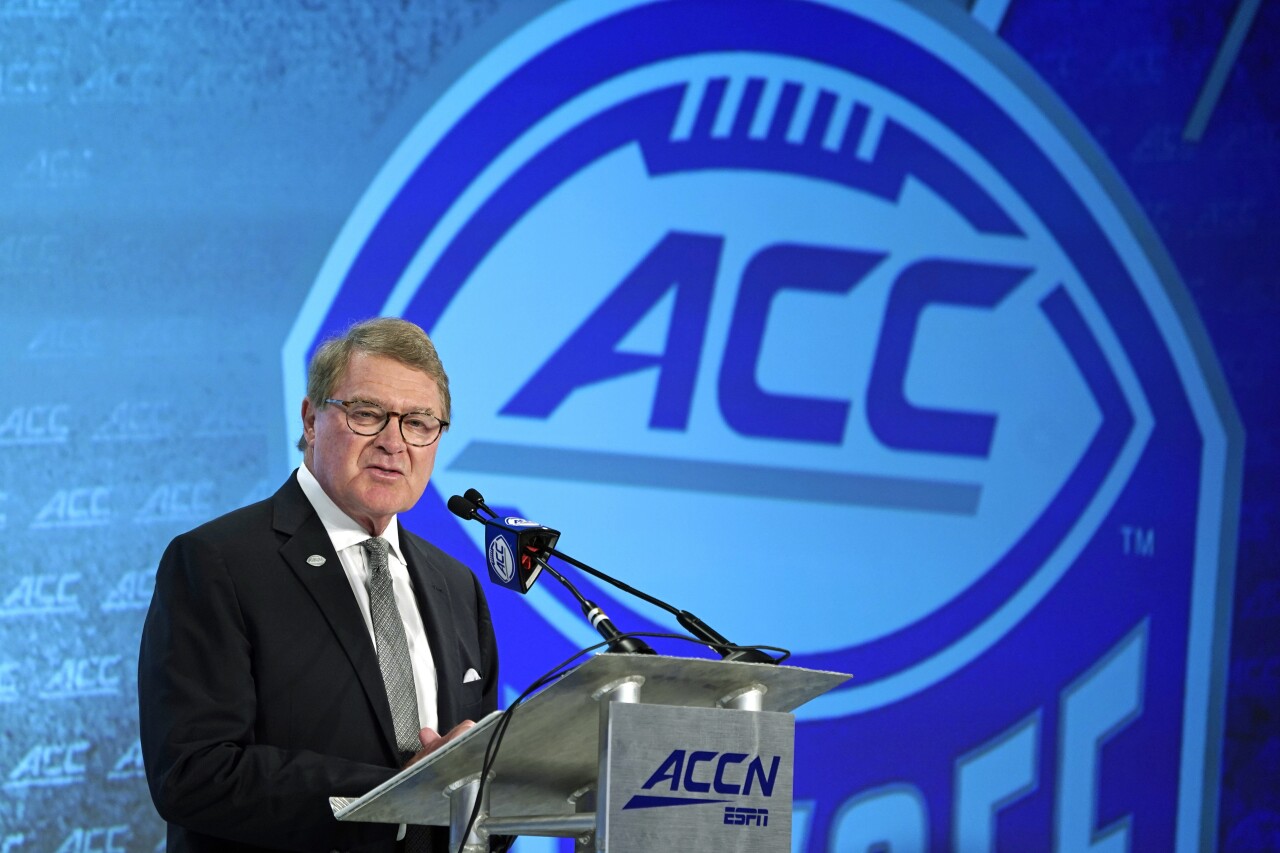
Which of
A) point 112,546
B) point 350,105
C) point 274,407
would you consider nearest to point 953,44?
point 350,105

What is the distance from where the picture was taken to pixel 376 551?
248cm

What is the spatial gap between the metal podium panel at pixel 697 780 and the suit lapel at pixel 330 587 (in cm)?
68

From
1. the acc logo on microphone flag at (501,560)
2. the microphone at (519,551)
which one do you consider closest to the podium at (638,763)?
the microphone at (519,551)

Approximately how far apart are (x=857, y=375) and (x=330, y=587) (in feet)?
7.58

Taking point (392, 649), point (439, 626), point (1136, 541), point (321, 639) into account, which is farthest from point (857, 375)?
point (321, 639)

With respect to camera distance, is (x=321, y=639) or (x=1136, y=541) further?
(x=1136, y=541)

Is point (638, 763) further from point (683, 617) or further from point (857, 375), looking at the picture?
point (857, 375)

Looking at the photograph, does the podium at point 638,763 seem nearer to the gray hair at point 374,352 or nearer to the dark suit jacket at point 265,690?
the dark suit jacket at point 265,690

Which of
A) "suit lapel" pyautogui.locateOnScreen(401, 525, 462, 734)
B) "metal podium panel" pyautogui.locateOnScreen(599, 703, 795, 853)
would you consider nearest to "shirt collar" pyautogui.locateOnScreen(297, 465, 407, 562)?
"suit lapel" pyautogui.locateOnScreen(401, 525, 462, 734)

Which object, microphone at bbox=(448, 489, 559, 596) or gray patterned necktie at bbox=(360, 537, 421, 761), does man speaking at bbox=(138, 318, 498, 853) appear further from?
microphone at bbox=(448, 489, 559, 596)

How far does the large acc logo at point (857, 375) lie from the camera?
13.2 feet

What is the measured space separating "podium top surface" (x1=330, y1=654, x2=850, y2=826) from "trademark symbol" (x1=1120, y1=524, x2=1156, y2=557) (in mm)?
2843

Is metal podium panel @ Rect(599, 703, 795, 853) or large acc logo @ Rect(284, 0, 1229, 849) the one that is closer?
metal podium panel @ Rect(599, 703, 795, 853)

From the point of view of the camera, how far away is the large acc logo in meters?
4.04
